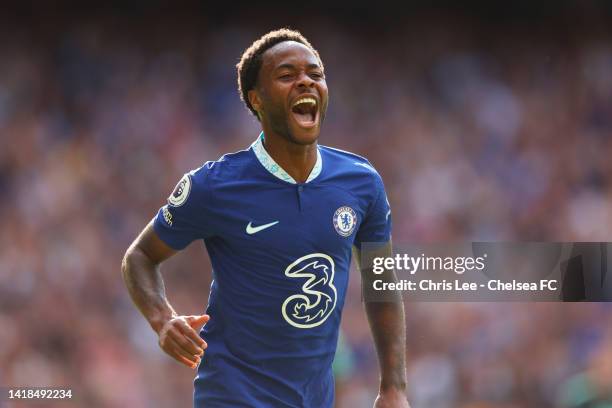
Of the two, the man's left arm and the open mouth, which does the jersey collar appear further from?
the man's left arm

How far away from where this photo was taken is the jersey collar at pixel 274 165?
3.92 m

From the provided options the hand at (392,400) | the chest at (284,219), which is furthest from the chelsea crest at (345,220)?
the hand at (392,400)

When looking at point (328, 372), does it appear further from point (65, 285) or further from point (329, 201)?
point (65, 285)

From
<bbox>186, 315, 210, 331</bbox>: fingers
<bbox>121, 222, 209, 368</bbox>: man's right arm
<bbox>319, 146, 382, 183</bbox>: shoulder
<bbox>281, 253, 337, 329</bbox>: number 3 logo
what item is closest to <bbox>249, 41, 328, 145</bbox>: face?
<bbox>319, 146, 382, 183</bbox>: shoulder

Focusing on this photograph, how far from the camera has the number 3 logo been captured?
3.79 m

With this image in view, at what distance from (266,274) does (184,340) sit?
1.48ft

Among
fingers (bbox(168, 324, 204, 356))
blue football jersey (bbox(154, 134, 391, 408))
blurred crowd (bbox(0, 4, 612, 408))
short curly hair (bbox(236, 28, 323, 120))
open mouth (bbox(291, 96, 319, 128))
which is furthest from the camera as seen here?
blurred crowd (bbox(0, 4, 612, 408))

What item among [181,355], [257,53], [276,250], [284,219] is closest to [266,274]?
[276,250]

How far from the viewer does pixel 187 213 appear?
12.6 ft

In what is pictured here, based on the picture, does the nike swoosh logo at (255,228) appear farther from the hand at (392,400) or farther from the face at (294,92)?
the hand at (392,400)

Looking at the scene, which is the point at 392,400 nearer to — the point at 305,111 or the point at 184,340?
the point at 184,340

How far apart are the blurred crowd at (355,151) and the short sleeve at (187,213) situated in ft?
17.0

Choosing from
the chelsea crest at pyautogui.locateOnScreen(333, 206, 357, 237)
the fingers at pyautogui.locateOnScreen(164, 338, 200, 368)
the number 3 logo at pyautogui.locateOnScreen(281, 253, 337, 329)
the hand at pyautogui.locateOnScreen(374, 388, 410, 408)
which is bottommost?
the hand at pyautogui.locateOnScreen(374, 388, 410, 408)

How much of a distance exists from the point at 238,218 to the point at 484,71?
8.42 m
